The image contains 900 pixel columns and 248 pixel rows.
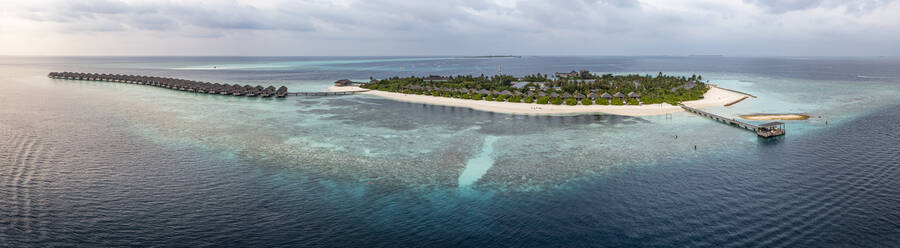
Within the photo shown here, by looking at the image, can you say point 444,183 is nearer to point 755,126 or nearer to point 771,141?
point 771,141

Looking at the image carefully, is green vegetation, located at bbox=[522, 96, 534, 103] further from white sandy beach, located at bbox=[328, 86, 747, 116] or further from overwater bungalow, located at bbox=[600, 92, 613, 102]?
overwater bungalow, located at bbox=[600, 92, 613, 102]

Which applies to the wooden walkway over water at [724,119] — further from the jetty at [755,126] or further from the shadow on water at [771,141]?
the shadow on water at [771,141]

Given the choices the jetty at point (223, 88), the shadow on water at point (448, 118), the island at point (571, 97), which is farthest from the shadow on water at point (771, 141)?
the jetty at point (223, 88)

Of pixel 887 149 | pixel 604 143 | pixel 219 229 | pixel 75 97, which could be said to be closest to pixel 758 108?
pixel 887 149

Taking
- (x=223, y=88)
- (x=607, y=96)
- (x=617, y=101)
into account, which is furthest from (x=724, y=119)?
(x=223, y=88)

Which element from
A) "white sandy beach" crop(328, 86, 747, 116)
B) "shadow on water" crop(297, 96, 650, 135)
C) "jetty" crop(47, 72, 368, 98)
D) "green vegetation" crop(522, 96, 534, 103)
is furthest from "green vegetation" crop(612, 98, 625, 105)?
"jetty" crop(47, 72, 368, 98)

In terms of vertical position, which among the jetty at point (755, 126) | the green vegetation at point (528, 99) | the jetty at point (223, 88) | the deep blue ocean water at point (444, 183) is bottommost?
the deep blue ocean water at point (444, 183)
